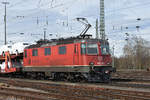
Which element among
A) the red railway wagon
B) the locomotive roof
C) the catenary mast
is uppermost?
the catenary mast

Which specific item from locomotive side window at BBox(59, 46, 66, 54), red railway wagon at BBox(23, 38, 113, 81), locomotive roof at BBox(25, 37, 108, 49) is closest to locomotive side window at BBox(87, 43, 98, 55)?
red railway wagon at BBox(23, 38, 113, 81)

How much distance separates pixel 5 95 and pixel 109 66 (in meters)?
9.29

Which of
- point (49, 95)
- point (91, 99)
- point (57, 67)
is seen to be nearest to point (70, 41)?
point (57, 67)

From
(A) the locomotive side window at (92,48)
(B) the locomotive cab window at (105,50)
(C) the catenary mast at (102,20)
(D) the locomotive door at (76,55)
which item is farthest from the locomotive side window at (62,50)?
(C) the catenary mast at (102,20)

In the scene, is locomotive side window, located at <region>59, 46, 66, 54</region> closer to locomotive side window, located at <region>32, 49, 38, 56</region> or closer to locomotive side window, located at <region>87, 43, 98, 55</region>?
locomotive side window, located at <region>87, 43, 98, 55</region>

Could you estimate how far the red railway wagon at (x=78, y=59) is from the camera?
18.9 m

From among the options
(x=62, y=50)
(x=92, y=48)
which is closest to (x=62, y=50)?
(x=62, y=50)

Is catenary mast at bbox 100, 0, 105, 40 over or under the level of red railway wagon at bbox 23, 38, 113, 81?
over

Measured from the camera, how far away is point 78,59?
63.0 ft

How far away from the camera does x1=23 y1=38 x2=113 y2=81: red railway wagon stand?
18.9m

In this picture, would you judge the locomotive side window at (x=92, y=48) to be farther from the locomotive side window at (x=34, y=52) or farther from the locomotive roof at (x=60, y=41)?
the locomotive side window at (x=34, y=52)

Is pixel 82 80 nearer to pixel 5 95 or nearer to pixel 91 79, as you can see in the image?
pixel 91 79

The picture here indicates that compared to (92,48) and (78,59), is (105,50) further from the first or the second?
(78,59)

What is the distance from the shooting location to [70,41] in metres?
19.9
